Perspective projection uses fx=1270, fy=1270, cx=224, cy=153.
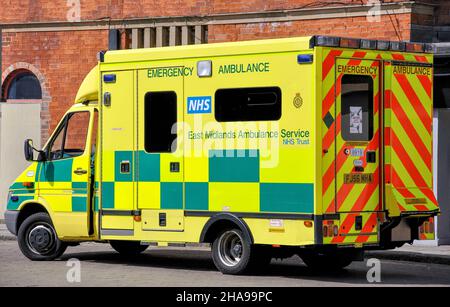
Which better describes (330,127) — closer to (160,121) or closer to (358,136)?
(358,136)

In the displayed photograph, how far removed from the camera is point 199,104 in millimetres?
15516

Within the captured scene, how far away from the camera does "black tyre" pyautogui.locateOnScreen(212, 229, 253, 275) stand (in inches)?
602

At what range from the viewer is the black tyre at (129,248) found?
17.8 meters

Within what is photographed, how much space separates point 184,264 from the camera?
56.4 ft

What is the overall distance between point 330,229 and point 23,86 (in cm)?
1268

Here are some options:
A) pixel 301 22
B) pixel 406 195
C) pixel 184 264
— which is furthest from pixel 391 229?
pixel 301 22

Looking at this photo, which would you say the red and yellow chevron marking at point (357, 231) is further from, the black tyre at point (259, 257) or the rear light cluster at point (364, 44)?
the rear light cluster at point (364, 44)

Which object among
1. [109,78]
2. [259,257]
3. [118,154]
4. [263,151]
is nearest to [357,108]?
[263,151]

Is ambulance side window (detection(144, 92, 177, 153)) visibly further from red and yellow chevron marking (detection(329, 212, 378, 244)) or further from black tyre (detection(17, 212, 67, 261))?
red and yellow chevron marking (detection(329, 212, 378, 244))

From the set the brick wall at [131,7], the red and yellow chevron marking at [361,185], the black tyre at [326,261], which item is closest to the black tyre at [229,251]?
the black tyre at [326,261]

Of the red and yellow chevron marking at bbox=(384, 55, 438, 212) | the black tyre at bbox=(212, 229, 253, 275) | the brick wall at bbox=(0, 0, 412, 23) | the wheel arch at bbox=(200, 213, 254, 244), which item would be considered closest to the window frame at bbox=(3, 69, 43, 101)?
the brick wall at bbox=(0, 0, 412, 23)

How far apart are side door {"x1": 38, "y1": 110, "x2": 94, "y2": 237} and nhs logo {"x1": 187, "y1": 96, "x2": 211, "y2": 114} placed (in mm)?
1967
